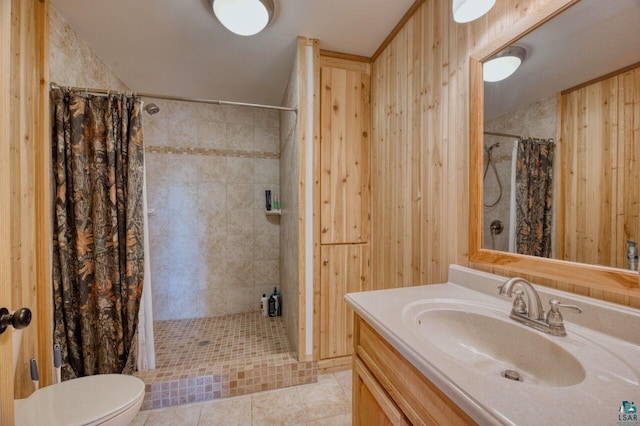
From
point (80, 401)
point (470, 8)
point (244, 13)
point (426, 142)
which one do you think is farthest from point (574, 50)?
point (80, 401)

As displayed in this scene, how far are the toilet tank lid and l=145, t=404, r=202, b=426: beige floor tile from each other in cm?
47

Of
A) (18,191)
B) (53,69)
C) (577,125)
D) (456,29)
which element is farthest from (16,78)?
(577,125)

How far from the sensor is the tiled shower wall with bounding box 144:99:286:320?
266cm

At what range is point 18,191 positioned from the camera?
48.8 inches

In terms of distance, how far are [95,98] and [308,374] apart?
7.78 feet

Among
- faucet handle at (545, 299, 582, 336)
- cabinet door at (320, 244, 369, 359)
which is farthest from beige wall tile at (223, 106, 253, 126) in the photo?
faucet handle at (545, 299, 582, 336)

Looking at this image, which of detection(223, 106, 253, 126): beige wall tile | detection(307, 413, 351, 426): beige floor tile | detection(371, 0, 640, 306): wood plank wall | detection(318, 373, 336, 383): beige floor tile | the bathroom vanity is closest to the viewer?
the bathroom vanity

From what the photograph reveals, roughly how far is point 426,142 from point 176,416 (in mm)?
2242

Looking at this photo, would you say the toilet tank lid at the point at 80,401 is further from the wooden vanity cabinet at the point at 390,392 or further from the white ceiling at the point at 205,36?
the white ceiling at the point at 205,36

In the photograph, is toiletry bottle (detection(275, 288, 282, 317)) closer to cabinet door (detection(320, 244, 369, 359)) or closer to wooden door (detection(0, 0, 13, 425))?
cabinet door (detection(320, 244, 369, 359))

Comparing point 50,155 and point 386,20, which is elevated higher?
point 386,20

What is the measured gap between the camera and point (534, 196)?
94 cm

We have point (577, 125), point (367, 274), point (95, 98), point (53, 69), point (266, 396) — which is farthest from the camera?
point (367, 274)

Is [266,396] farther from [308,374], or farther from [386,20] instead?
[386,20]
